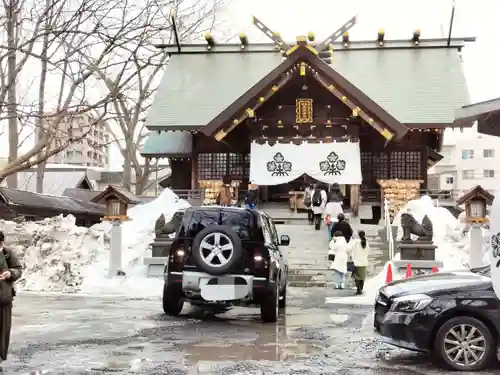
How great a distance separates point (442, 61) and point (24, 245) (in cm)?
1924

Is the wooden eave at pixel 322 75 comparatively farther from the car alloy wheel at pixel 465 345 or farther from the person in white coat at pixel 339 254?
the car alloy wheel at pixel 465 345

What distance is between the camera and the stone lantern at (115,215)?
55.6 feet

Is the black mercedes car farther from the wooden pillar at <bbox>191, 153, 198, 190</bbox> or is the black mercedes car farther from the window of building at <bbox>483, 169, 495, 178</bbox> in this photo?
the window of building at <bbox>483, 169, 495, 178</bbox>

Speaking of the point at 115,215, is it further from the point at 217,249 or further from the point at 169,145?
the point at 169,145

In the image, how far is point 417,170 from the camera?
25.5 m

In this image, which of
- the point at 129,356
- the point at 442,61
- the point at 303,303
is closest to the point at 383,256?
the point at 303,303

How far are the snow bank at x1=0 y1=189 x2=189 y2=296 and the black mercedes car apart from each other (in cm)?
910

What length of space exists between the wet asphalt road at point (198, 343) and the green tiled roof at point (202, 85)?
14124 mm

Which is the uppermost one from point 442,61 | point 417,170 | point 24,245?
point 442,61

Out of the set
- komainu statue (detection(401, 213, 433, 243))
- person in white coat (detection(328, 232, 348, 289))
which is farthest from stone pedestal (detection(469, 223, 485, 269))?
person in white coat (detection(328, 232, 348, 289))

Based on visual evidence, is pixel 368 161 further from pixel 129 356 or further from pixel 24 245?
pixel 129 356

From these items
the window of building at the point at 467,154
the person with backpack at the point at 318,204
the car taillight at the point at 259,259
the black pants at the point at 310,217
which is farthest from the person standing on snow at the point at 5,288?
the window of building at the point at 467,154

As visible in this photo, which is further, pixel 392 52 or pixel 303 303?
pixel 392 52

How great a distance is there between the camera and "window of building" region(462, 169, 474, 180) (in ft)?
235
